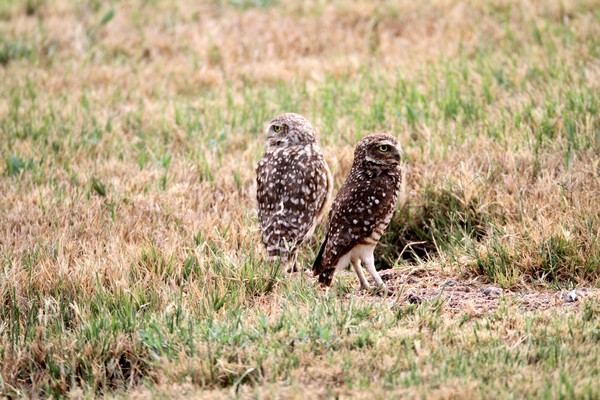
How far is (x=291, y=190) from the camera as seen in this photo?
20.7 feet

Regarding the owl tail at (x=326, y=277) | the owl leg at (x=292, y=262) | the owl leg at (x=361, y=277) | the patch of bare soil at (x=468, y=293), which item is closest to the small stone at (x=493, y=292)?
the patch of bare soil at (x=468, y=293)

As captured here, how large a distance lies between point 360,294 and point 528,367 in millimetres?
1696

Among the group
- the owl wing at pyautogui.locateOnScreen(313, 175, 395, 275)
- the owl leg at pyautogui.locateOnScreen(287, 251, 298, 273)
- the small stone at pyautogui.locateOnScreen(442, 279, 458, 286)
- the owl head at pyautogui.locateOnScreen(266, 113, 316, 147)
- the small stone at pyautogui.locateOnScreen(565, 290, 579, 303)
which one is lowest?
the small stone at pyautogui.locateOnScreen(442, 279, 458, 286)

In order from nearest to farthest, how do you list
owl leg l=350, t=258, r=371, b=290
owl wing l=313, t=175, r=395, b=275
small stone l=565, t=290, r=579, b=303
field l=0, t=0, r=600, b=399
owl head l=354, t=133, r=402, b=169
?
field l=0, t=0, r=600, b=399
small stone l=565, t=290, r=579, b=303
owl wing l=313, t=175, r=395, b=275
owl leg l=350, t=258, r=371, b=290
owl head l=354, t=133, r=402, b=169

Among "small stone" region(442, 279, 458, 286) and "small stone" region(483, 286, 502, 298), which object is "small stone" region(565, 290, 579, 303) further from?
"small stone" region(442, 279, 458, 286)

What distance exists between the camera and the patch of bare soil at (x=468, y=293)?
534 centimetres

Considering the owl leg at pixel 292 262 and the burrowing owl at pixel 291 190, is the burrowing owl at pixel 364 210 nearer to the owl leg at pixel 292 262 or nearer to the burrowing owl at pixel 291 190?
the owl leg at pixel 292 262

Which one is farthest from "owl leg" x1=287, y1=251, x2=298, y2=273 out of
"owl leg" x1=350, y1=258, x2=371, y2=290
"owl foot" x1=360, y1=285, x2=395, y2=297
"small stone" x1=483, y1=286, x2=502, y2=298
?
"small stone" x1=483, y1=286, x2=502, y2=298

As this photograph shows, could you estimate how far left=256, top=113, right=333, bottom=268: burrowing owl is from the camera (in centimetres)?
617

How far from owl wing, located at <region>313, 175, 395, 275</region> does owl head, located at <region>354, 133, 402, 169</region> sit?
167mm

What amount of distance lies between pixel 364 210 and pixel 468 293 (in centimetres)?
92

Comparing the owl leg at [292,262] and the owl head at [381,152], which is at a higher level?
the owl head at [381,152]

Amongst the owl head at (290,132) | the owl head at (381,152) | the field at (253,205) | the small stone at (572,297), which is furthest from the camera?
the owl head at (290,132)

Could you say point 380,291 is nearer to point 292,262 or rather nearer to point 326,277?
point 326,277
